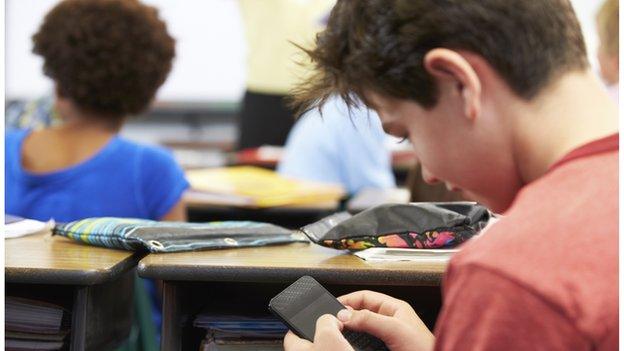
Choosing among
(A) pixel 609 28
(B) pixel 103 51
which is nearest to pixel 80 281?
(B) pixel 103 51

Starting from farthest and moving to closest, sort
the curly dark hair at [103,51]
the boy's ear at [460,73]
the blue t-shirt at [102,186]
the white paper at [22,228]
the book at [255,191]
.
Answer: the book at [255,191] → the curly dark hair at [103,51] → the blue t-shirt at [102,186] → the white paper at [22,228] → the boy's ear at [460,73]

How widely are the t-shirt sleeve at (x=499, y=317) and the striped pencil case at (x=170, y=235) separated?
2.24 feet

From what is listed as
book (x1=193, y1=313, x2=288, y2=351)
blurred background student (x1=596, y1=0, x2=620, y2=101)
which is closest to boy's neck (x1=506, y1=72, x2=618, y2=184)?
book (x1=193, y1=313, x2=288, y2=351)

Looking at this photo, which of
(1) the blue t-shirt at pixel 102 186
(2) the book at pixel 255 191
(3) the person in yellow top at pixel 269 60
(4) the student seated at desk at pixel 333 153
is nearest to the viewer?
(1) the blue t-shirt at pixel 102 186

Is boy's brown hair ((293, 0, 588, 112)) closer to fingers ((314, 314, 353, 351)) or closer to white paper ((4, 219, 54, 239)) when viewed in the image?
fingers ((314, 314, 353, 351))

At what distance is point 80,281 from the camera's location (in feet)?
4.10

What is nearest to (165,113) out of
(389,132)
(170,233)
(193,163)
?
(193,163)

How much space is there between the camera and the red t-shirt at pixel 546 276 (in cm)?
72

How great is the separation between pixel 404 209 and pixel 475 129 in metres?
0.57

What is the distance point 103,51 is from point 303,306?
3.91ft

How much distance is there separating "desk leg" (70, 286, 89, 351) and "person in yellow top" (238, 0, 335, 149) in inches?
127

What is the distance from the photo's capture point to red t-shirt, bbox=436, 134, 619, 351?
72cm

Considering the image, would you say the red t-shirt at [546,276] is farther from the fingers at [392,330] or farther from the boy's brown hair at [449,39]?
the fingers at [392,330]

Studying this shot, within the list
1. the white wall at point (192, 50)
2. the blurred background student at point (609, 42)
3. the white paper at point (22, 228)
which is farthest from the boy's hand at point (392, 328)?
the white wall at point (192, 50)
